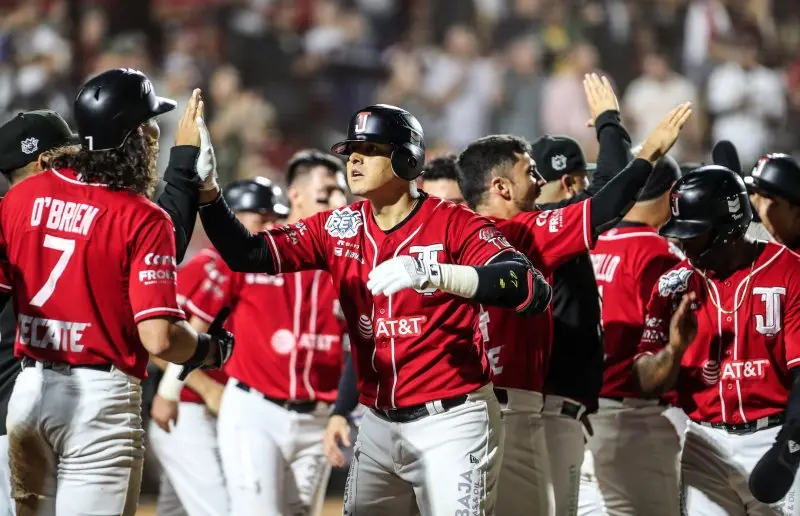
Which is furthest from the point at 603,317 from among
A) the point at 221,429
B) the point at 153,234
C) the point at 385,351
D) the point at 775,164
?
the point at 153,234

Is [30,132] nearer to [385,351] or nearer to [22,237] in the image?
[22,237]

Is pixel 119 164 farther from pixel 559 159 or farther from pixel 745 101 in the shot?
pixel 745 101

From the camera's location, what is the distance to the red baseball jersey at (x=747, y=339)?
14.8 feet

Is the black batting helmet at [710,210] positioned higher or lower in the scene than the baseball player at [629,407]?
higher

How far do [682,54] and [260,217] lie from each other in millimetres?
8022

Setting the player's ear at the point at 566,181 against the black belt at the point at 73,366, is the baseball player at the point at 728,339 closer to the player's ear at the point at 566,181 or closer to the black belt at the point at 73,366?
the player's ear at the point at 566,181

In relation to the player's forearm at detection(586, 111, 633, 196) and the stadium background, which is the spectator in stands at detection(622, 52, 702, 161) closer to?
the stadium background

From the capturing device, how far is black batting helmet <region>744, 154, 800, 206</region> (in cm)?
529

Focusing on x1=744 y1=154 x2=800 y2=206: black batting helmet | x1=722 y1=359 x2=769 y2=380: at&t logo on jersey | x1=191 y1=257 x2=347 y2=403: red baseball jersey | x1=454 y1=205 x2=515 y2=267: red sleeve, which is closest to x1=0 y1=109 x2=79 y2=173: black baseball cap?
x1=454 y1=205 x2=515 y2=267: red sleeve

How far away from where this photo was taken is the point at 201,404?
6.48 meters

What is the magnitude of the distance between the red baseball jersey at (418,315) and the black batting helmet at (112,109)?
91 cm

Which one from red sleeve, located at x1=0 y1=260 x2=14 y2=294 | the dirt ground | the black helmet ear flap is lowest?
the dirt ground

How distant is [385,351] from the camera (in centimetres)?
404

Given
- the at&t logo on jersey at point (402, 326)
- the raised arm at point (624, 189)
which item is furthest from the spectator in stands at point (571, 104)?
the at&t logo on jersey at point (402, 326)
